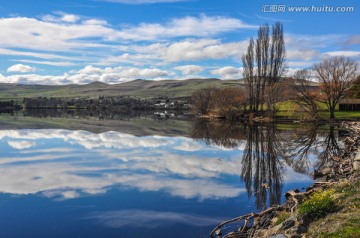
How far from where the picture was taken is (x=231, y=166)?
25266 millimetres

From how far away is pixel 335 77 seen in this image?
64.8 m

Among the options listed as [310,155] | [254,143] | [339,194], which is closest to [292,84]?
[254,143]

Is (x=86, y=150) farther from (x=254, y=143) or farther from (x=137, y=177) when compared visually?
(x=254, y=143)

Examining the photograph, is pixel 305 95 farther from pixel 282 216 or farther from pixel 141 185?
pixel 282 216

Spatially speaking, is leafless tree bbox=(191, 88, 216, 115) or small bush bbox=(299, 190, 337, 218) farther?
leafless tree bbox=(191, 88, 216, 115)

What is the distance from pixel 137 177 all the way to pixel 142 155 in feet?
29.2

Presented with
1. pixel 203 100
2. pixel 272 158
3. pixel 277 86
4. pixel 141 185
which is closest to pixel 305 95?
pixel 277 86

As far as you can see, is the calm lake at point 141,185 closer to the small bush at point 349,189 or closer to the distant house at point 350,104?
the small bush at point 349,189

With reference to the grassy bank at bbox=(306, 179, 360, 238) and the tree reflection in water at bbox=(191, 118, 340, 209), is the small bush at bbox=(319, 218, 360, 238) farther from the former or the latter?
the tree reflection in water at bbox=(191, 118, 340, 209)

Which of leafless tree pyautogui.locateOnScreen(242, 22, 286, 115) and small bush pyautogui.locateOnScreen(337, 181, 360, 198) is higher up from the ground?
leafless tree pyautogui.locateOnScreen(242, 22, 286, 115)

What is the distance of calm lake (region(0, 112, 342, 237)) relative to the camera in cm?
1346

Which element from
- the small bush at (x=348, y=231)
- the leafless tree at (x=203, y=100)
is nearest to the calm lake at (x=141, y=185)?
the small bush at (x=348, y=231)

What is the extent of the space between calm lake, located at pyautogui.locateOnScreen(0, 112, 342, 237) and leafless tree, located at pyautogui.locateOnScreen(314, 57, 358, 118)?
3255cm

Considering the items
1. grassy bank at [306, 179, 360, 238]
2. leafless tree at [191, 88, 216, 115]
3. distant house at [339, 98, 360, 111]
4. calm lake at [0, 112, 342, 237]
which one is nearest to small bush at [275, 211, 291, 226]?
grassy bank at [306, 179, 360, 238]
